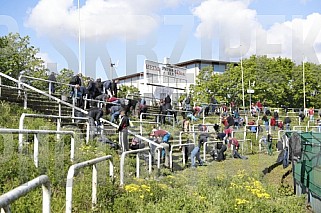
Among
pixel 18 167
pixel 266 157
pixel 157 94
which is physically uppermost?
pixel 157 94

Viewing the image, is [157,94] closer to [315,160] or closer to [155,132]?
[155,132]

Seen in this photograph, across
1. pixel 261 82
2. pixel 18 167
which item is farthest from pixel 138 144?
pixel 261 82

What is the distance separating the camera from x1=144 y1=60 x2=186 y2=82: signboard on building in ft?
122

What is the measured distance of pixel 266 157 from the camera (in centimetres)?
1905

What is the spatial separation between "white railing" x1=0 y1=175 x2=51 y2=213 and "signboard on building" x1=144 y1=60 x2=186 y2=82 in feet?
108

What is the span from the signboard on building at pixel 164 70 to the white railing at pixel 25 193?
108ft

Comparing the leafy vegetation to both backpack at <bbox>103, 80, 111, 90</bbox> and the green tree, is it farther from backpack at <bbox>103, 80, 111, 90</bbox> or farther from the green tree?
backpack at <bbox>103, 80, 111, 90</bbox>

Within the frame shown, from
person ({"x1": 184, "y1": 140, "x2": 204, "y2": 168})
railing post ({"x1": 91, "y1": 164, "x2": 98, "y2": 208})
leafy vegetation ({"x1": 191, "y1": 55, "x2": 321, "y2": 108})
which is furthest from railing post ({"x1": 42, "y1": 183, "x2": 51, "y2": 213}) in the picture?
leafy vegetation ({"x1": 191, "y1": 55, "x2": 321, "y2": 108})

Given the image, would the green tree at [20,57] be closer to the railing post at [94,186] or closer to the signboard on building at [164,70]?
the signboard on building at [164,70]

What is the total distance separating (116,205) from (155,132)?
31.5ft

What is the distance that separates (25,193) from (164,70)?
37148 millimetres

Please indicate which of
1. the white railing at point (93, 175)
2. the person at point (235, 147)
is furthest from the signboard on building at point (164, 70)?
the white railing at point (93, 175)

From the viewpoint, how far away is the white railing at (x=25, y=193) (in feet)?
8.59

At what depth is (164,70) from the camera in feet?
131
